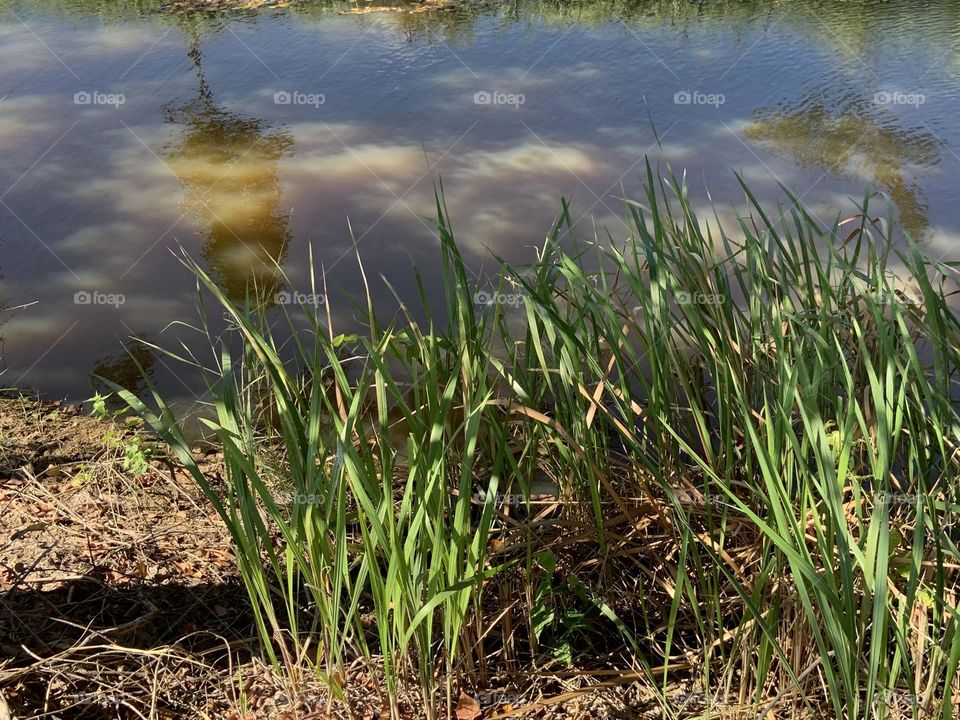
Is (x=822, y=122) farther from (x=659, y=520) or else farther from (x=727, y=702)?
(x=727, y=702)

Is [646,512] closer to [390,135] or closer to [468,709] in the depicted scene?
[468,709]

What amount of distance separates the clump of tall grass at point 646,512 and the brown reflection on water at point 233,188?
1261mm

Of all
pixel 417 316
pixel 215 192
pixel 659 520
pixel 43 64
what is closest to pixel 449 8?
pixel 43 64

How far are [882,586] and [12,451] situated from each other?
1.95 metres

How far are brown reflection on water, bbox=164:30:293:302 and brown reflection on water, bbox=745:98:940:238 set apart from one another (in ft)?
6.56

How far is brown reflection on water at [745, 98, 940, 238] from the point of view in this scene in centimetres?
361

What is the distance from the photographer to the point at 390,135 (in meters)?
4.09

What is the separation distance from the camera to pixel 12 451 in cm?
229

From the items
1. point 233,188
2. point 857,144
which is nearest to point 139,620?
point 233,188

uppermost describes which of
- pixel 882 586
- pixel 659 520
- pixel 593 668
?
pixel 882 586

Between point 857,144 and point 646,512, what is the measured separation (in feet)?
9.00

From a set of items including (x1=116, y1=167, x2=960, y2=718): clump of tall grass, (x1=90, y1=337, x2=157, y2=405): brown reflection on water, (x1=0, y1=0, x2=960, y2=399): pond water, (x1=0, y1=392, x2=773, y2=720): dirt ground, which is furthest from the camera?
(x1=0, y1=0, x2=960, y2=399): pond water

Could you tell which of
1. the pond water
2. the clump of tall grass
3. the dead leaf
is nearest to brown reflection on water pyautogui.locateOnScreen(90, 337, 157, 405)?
the pond water

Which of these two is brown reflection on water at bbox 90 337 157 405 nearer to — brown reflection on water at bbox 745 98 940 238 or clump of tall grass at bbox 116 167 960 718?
clump of tall grass at bbox 116 167 960 718
